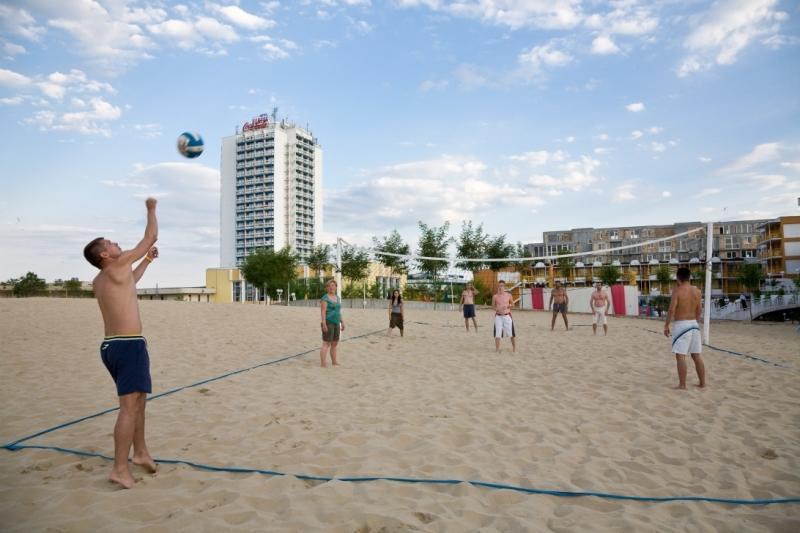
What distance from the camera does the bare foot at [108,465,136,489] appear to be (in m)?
3.02

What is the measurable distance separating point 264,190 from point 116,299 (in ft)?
300

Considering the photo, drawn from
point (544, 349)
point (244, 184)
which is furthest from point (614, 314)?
point (244, 184)

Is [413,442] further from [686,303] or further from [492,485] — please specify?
[686,303]

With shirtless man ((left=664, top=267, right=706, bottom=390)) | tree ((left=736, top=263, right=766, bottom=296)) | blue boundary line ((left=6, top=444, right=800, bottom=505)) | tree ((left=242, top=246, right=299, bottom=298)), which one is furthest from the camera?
tree ((left=736, top=263, right=766, bottom=296))

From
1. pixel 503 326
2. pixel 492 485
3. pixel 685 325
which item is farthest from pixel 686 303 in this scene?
pixel 492 485

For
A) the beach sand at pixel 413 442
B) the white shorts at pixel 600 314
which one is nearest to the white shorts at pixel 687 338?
the beach sand at pixel 413 442

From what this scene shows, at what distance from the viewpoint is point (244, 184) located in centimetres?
9238

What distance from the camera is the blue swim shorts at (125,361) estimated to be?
119 inches

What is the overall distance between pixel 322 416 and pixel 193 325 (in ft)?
31.4

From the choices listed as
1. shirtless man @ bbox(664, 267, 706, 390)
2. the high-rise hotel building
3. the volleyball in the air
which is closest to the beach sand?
shirtless man @ bbox(664, 267, 706, 390)

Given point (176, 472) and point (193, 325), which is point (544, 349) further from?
point (193, 325)

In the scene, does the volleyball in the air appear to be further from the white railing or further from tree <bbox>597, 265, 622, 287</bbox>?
tree <bbox>597, 265, 622, 287</bbox>

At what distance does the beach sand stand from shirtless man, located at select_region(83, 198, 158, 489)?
34cm

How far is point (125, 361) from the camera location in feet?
9.96
